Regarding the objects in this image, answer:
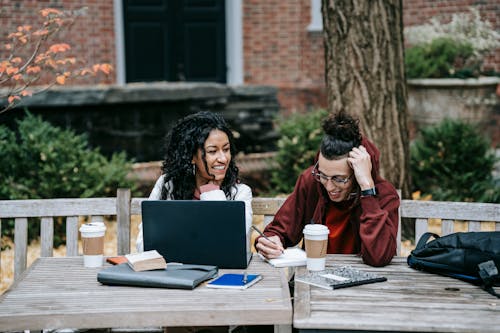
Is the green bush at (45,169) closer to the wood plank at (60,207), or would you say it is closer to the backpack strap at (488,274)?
the wood plank at (60,207)

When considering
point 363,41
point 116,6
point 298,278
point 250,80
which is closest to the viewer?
point 298,278

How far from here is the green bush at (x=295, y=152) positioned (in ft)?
24.6

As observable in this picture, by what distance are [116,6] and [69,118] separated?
3.69 meters

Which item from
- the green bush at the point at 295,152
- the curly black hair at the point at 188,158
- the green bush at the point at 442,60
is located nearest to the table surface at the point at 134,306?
the curly black hair at the point at 188,158

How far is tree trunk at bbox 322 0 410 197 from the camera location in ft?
16.9

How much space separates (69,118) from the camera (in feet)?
25.1

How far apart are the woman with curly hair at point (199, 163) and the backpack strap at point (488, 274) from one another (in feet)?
3.71

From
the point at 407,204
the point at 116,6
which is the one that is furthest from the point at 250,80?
the point at 407,204

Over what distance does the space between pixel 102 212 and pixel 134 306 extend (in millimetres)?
1230

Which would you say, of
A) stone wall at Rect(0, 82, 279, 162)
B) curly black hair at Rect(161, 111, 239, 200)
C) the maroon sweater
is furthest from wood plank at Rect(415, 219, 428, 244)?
stone wall at Rect(0, 82, 279, 162)

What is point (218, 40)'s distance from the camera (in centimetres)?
1167

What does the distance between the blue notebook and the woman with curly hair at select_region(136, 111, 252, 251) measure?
665 millimetres

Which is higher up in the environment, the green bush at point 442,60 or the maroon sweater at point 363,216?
the green bush at point 442,60

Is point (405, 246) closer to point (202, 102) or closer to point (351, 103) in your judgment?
point (351, 103)
